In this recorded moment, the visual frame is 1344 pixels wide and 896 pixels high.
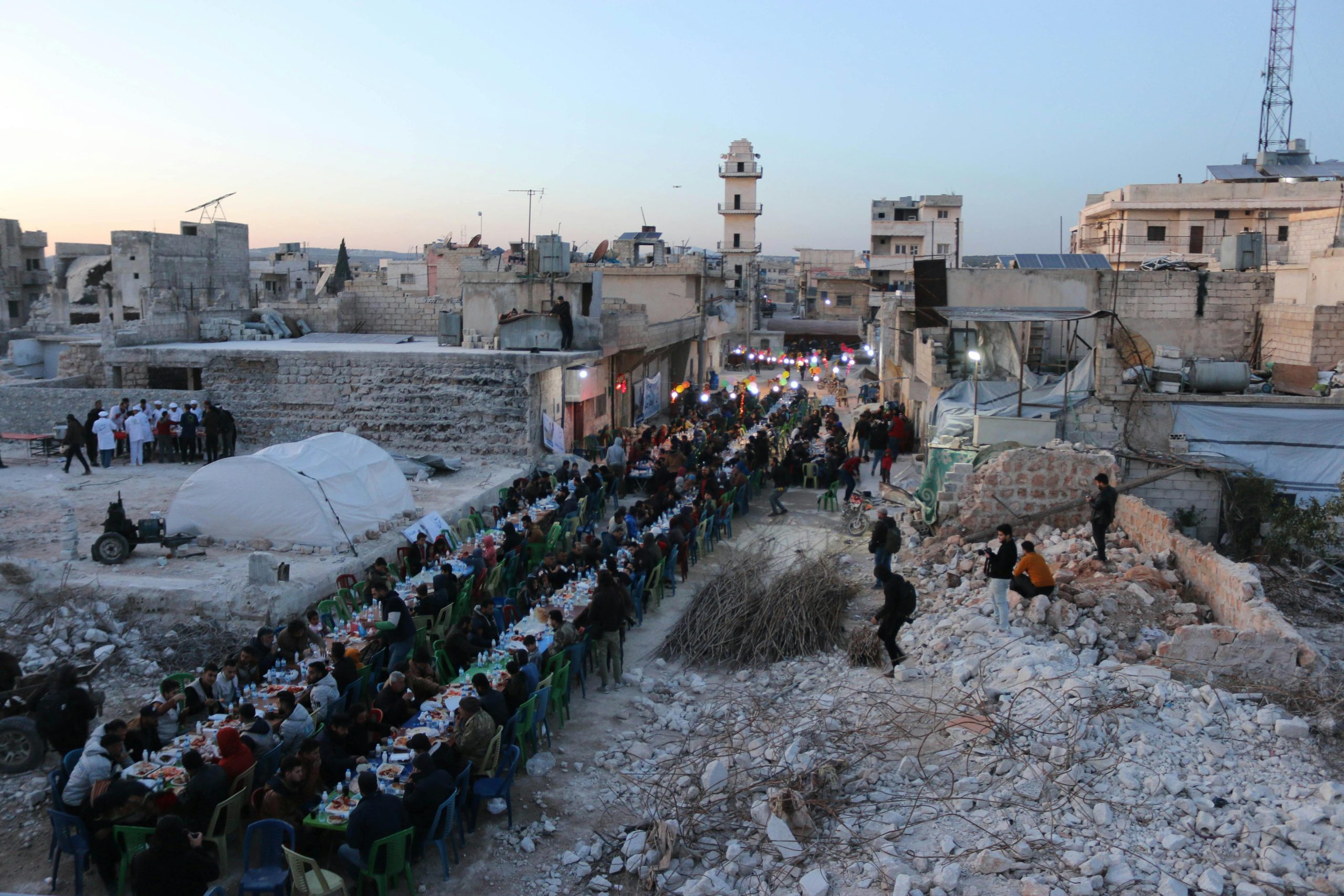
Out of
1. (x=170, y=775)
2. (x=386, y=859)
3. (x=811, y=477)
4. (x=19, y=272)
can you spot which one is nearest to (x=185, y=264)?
(x=19, y=272)

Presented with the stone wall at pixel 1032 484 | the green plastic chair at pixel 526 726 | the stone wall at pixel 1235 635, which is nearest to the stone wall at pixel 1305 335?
the stone wall at pixel 1032 484

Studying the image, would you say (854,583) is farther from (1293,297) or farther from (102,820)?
(1293,297)

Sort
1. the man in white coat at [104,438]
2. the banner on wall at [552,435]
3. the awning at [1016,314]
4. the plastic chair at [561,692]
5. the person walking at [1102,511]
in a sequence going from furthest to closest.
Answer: the banner on wall at [552,435], the man in white coat at [104,438], the awning at [1016,314], the person walking at [1102,511], the plastic chair at [561,692]

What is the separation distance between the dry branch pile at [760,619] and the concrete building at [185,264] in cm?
3134

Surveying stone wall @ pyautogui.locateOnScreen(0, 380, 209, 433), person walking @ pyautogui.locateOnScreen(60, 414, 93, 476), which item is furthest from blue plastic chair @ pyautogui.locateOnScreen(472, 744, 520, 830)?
stone wall @ pyautogui.locateOnScreen(0, 380, 209, 433)

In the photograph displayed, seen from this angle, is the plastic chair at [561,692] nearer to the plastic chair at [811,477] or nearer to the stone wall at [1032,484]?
the stone wall at [1032,484]

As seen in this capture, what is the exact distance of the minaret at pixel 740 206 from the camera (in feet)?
189

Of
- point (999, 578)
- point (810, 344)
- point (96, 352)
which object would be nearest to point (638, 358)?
point (96, 352)

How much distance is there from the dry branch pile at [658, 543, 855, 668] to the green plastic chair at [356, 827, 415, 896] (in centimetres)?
471

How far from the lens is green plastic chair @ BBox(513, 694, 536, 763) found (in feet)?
25.6

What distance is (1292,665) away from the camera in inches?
307

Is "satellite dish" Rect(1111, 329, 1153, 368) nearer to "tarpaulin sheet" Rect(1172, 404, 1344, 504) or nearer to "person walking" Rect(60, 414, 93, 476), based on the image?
"tarpaulin sheet" Rect(1172, 404, 1344, 504)

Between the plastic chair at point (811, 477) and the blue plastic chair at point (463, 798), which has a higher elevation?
the plastic chair at point (811, 477)

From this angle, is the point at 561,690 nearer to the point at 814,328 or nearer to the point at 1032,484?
the point at 1032,484
